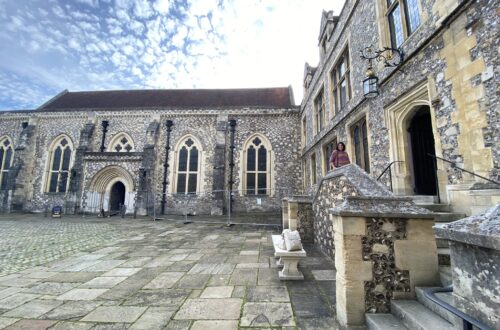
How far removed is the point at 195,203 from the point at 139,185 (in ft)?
12.7

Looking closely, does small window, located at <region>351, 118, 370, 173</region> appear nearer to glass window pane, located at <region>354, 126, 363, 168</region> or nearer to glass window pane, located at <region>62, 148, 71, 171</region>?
glass window pane, located at <region>354, 126, 363, 168</region>

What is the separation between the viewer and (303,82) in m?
15.0

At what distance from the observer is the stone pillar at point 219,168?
1407 centimetres

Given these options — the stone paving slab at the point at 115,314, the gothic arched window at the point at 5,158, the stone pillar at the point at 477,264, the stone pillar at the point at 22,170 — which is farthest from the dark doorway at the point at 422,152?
the gothic arched window at the point at 5,158

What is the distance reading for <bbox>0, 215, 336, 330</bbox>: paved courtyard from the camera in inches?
98.3

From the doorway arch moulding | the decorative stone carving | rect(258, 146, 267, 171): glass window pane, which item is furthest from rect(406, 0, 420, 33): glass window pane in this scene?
rect(258, 146, 267, 171): glass window pane

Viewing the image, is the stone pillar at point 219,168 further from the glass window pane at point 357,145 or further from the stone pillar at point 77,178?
the stone pillar at point 77,178

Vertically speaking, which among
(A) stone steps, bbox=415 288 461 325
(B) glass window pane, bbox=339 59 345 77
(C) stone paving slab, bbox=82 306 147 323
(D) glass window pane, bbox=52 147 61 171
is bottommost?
(C) stone paving slab, bbox=82 306 147 323

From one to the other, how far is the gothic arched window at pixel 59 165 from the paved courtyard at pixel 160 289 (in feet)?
42.2

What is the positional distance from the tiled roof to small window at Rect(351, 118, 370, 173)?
10553 millimetres

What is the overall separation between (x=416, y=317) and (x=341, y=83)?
863 cm

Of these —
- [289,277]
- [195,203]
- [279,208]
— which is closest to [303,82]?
[279,208]

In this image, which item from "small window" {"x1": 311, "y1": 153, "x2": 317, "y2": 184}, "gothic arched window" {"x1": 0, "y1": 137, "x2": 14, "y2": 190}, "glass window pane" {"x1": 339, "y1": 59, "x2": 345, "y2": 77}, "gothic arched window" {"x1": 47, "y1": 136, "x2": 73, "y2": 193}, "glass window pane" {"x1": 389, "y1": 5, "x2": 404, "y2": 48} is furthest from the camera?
"gothic arched window" {"x1": 0, "y1": 137, "x2": 14, "y2": 190}

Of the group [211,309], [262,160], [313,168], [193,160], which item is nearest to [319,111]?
[313,168]
